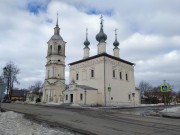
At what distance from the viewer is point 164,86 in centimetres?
1873

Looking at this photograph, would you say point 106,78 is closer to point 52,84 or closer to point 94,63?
point 94,63

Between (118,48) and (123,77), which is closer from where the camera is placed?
(123,77)

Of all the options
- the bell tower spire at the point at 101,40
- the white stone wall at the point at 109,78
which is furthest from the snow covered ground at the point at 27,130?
the bell tower spire at the point at 101,40

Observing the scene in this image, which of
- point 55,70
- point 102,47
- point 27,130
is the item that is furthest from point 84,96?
point 27,130

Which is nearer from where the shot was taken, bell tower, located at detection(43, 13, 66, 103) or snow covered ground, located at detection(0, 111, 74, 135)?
snow covered ground, located at detection(0, 111, 74, 135)

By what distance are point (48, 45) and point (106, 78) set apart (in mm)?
20840

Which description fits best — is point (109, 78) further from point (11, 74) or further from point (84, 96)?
point (11, 74)

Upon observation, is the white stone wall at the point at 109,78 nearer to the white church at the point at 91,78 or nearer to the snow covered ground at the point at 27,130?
the white church at the point at 91,78

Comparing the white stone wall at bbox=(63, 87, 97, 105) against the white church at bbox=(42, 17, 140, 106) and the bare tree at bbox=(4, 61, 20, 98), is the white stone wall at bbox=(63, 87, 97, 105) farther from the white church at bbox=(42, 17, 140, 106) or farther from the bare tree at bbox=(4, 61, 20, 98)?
the bare tree at bbox=(4, 61, 20, 98)

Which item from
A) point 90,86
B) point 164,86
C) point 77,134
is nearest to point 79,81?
point 90,86

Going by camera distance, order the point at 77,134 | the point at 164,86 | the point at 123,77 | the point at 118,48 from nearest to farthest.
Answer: the point at 77,134
the point at 164,86
the point at 123,77
the point at 118,48

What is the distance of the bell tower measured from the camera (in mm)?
50000

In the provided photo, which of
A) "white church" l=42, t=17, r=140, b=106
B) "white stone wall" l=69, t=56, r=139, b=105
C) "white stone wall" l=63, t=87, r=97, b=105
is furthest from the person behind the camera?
"white stone wall" l=69, t=56, r=139, b=105

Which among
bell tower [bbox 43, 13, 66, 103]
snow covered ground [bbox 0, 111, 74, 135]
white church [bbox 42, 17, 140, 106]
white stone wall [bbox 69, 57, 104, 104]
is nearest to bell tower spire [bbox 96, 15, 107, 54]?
white church [bbox 42, 17, 140, 106]
